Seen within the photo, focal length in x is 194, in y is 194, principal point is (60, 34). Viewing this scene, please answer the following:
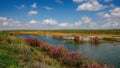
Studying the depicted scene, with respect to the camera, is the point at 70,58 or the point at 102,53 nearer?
the point at 70,58

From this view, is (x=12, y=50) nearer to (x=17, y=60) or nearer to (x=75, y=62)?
(x=17, y=60)

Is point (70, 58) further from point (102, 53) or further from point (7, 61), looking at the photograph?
point (102, 53)

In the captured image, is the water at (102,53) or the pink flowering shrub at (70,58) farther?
the water at (102,53)

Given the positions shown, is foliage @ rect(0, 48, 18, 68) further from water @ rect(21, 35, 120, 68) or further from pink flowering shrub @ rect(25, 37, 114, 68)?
water @ rect(21, 35, 120, 68)

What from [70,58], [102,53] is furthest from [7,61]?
[102,53]

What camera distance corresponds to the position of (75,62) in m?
15.4

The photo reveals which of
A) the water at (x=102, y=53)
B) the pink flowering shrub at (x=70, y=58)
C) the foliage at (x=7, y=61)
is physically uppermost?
the foliage at (x=7, y=61)

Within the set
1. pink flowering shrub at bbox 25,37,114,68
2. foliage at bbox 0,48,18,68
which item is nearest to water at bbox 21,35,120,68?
pink flowering shrub at bbox 25,37,114,68

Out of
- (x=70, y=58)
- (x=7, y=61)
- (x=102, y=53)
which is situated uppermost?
(x=7, y=61)

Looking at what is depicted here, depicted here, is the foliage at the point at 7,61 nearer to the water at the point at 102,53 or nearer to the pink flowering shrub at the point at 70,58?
the pink flowering shrub at the point at 70,58

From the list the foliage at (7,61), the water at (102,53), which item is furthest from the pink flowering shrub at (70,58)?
the foliage at (7,61)

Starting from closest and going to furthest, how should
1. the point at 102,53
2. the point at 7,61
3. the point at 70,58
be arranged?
the point at 7,61
the point at 70,58
the point at 102,53

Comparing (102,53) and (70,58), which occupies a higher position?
(70,58)

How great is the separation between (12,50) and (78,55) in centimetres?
644
